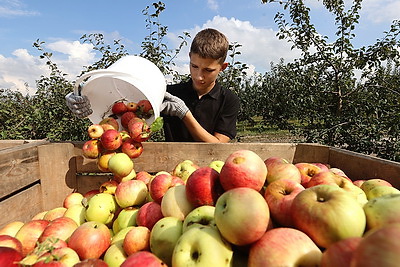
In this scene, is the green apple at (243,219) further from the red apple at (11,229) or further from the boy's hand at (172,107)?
the boy's hand at (172,107)

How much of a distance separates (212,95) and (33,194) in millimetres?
2000

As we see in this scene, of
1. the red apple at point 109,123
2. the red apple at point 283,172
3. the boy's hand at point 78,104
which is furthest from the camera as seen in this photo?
the red apple at point 109,123

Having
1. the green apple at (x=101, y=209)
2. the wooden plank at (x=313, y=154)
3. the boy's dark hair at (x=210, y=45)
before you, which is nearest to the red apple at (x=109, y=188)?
the green apple at (x=101, y=209)

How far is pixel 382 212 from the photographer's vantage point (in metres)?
0.93

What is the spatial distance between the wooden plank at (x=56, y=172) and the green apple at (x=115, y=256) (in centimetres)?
108

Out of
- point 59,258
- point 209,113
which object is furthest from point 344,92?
point 59,258

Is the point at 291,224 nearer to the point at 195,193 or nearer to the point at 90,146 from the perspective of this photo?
the point at 195,193

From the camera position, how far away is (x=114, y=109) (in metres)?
2.44

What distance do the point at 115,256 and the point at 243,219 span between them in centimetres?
70

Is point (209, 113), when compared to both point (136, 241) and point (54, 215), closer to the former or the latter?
point (54, 215)

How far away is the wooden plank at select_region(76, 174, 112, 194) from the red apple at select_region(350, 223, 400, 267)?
80.0 inches

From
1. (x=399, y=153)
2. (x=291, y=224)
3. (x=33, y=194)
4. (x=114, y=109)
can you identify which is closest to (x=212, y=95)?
(x=114, y=109)

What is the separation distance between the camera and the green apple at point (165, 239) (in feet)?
3.72

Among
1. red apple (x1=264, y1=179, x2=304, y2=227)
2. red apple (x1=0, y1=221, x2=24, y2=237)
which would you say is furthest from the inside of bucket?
red apple (x1=264, y1=179, x2=304, y2=227)
